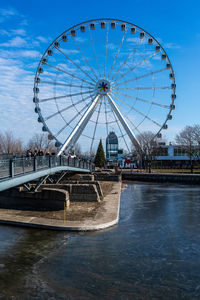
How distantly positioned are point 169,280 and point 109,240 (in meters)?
5.29

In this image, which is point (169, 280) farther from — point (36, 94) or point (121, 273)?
point (36, 94)

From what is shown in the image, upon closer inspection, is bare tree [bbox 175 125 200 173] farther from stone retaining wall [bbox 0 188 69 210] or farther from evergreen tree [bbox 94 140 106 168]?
stone retaining wall [bbox 0 188 69 210]

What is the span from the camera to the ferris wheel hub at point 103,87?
44844 mm

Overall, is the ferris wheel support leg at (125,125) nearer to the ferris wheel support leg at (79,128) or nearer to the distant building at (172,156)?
the ferris wheel support leg at (79,128)

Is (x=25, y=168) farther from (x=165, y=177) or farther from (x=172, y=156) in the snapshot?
(x=172, y=156)

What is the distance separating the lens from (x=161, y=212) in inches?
987

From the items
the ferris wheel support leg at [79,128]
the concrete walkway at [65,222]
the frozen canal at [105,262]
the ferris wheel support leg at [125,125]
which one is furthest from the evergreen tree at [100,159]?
the frozen canal at [105,262]

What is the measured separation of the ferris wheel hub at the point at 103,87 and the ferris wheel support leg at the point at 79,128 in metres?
1.17

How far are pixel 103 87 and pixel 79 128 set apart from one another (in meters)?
7.50

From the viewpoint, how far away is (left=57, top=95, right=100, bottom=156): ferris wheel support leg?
1626 inches

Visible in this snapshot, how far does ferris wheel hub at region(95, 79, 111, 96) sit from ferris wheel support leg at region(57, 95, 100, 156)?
1.17m

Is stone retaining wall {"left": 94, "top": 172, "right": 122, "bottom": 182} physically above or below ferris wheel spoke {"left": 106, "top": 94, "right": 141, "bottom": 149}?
below

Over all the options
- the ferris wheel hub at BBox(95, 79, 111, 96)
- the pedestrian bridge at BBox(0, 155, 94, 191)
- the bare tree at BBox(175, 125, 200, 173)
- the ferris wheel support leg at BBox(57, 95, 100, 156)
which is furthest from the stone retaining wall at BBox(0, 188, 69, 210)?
the bare tree at BBox(175, 125, 200, 173)

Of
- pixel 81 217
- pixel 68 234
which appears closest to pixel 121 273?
pixel 68 234
